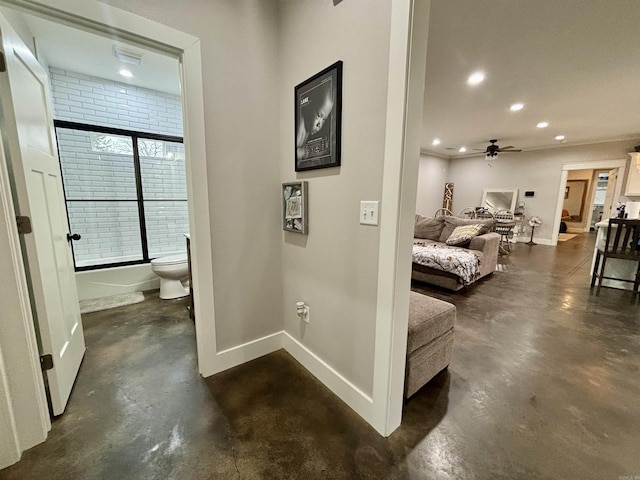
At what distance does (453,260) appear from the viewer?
10.8ft

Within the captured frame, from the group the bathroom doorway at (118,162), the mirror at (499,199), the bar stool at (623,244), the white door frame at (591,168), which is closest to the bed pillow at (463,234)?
the bar stool at (623,244)

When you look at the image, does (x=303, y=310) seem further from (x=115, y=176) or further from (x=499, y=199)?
(x=499, y=199)

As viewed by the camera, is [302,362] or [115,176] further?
[115,176]

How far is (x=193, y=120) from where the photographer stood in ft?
4.96

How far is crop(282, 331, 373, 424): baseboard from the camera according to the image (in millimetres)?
1433

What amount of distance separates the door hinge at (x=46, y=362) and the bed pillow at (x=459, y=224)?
4.69 meters

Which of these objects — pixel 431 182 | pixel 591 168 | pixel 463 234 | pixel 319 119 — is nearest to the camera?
pixel 319 119

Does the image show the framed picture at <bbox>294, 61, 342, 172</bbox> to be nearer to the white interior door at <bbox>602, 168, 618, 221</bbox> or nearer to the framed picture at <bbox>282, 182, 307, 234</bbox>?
the framed picture at <bbox>282, 182, 307, 234</bbox>

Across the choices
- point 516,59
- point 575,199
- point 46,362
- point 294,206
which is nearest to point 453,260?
point 516,59

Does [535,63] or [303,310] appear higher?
[535,63]

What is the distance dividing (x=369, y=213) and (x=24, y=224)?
5.42 feet

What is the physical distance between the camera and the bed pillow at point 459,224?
4.08m

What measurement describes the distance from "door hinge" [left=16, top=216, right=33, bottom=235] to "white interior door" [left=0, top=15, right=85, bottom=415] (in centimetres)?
2

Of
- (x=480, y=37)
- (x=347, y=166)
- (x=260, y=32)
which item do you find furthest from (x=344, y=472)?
(x=480, y=37)
